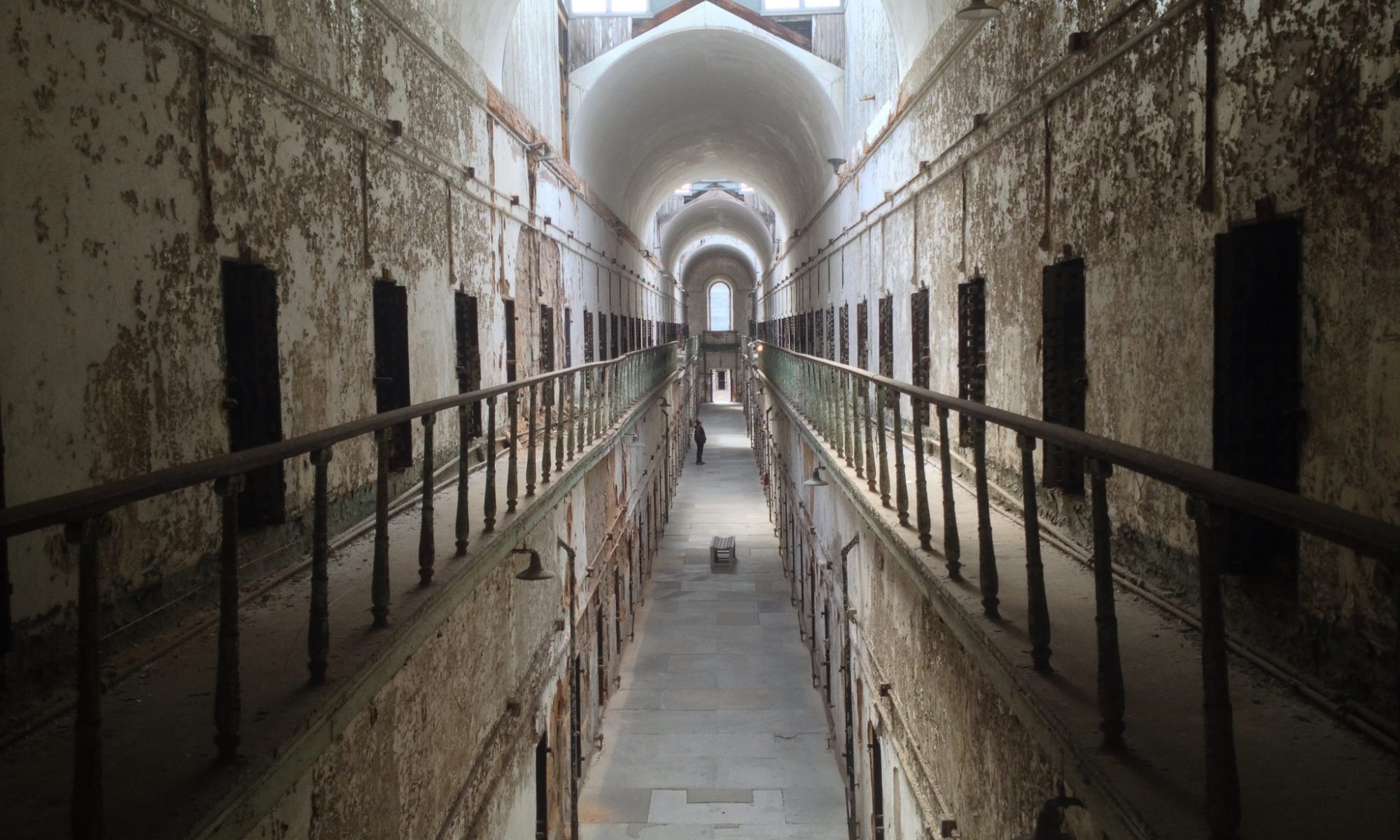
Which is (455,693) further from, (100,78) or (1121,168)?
(1121,168)

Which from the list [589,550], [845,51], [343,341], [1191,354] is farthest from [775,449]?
[1191,354]

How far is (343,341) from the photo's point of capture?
5965 mm

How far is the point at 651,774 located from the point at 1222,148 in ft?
28.1

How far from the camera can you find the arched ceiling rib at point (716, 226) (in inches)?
1305

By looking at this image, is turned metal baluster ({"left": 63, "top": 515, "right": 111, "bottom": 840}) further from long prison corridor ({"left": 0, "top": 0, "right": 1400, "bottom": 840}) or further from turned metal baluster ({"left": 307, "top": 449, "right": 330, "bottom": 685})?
turned metal baluster ({"left": 307, "top": 449, "right": 330, "bottom": 685})

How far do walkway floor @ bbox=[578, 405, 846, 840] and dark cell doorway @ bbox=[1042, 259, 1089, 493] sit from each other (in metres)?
5.17

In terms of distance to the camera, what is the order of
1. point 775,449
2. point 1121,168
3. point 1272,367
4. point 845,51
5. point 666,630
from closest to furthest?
point 1272,367 < point 1121,168 < point 845,51 < point 666,630 < point 775,449

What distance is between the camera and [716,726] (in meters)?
11.5

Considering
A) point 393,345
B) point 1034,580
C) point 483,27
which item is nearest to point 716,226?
point 483,27

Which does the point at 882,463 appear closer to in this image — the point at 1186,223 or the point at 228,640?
the point at 1186,223

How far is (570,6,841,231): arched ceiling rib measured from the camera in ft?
49.1

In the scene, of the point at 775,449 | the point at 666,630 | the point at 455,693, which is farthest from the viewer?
the point at 775,449

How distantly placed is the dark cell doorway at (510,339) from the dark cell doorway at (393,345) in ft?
10.3

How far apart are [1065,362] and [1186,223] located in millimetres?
1619
